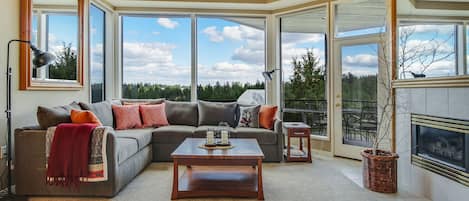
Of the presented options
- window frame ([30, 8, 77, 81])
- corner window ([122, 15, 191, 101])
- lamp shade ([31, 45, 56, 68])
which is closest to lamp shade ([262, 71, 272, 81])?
corner window ([122, 15, 191, 101])

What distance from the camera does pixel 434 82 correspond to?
284 cm

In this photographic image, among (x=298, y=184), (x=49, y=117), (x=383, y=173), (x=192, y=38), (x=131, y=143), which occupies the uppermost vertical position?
(x=192, y=38)

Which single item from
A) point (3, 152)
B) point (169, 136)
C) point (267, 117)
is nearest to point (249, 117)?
point (267, 117)

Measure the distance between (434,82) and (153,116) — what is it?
148 inches

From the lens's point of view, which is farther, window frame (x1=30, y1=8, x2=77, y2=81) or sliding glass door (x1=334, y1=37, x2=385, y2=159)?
sliding glass door (x1=334, y1=37, x2=385, y2=159)

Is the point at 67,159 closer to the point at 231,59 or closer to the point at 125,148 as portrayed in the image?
the point at 125,148

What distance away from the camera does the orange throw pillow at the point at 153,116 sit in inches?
193

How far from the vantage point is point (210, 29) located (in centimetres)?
584

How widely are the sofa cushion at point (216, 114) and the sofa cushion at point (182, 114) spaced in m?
0.12

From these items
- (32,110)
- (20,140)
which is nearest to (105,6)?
(32,110)

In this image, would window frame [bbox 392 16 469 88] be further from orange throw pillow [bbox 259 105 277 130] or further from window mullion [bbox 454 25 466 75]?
orange throw pillow [bbox 259 105 277 130]

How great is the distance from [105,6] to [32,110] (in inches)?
97.2

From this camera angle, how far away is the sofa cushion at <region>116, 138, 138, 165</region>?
3.15 meters

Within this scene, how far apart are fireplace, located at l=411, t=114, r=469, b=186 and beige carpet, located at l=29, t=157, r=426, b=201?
15.8 inches
